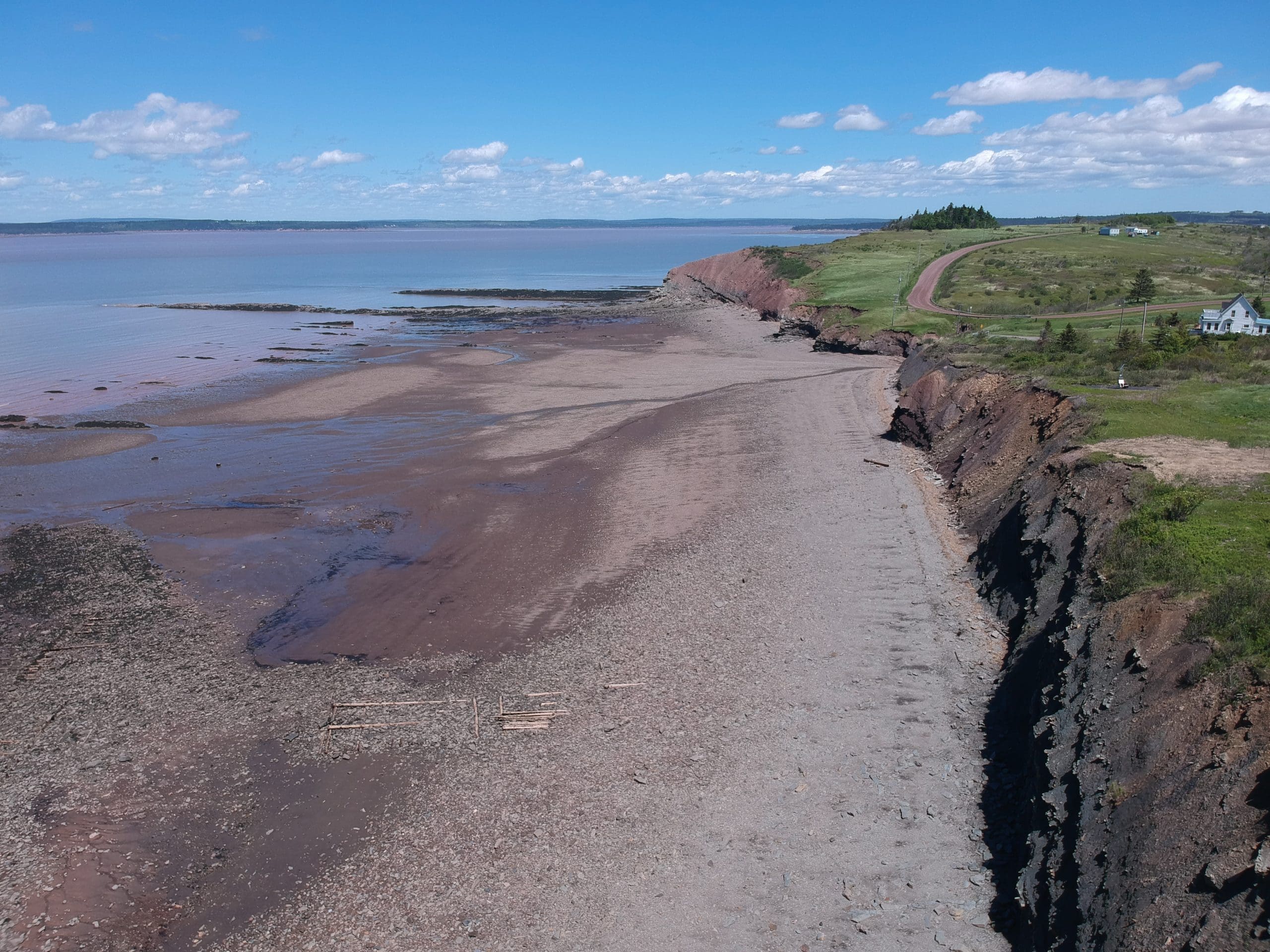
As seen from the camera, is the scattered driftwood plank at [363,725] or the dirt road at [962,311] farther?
the dirt road at [962,311]

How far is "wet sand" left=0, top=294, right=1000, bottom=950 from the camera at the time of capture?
9930mm

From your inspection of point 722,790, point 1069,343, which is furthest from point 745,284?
point 722,790

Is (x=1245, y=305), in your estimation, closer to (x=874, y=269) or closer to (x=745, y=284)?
(x=874, y=269)

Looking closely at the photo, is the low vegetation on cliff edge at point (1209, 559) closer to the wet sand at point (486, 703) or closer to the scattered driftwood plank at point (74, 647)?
the wet sand at point (486, 703)

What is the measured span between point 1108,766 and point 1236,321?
94.8 ft

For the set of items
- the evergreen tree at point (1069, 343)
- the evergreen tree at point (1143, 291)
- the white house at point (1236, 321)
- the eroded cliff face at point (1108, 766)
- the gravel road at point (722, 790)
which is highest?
the evergreen tree at point (1143, 291)

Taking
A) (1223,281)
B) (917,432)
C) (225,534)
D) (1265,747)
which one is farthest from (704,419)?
(1223,281)

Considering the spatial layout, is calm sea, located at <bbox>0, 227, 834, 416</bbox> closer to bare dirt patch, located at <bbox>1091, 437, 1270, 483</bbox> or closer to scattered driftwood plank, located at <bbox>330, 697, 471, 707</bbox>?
scattered driftwood plank, located at <bbox>330, 697, 471, 707</bbox>

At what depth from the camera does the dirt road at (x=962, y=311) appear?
4228 cm

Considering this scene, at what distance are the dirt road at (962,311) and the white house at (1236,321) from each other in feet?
28.9

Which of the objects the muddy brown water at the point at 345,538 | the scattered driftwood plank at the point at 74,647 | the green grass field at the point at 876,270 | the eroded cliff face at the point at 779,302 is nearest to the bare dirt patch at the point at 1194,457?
the muddy brown water at the point at 345,538

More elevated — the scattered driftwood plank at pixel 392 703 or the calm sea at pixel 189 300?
the calm sea at pixel 189 300

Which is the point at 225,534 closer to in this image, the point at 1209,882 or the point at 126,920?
the point at 126,920

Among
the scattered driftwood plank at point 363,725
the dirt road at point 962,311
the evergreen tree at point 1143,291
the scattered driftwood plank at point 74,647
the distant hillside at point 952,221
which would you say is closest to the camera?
the scattered driftwood plank at point 363,725
